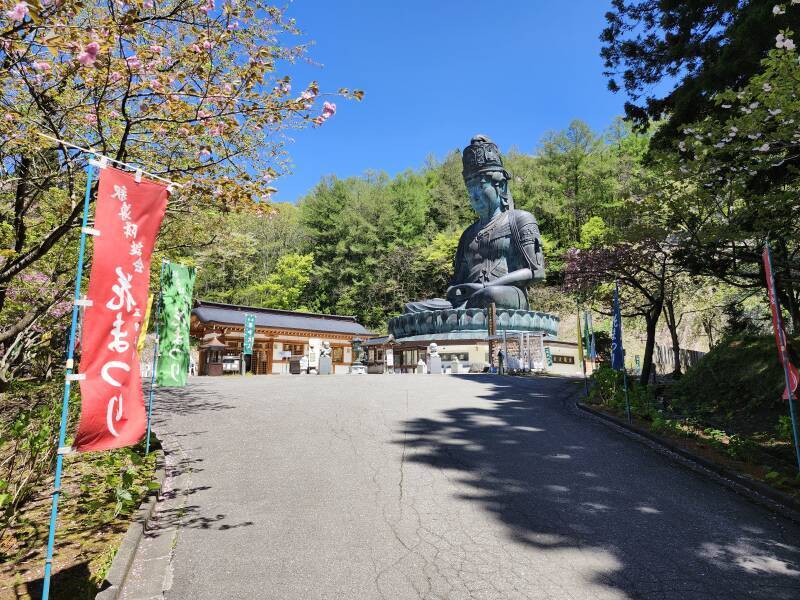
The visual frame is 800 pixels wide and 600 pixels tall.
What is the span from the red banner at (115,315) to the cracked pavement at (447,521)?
3.26 feet

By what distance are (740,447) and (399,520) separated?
451 cm

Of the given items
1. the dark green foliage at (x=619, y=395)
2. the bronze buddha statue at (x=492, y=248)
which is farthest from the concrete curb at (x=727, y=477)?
the bronze buddha statue at (x=492, y=248)

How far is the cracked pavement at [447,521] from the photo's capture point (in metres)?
2.96

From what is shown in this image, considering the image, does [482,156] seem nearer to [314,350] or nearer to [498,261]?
[498,261]

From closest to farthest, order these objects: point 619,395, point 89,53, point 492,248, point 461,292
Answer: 1. point 89,53
2. point 619,395
3. point 492,248
4. point 461,292

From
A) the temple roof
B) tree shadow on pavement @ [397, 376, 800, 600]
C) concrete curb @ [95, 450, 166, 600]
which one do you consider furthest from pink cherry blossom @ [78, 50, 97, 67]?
the temple roof

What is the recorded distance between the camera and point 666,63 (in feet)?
28.3

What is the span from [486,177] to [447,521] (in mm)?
21082

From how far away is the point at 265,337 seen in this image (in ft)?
83.4

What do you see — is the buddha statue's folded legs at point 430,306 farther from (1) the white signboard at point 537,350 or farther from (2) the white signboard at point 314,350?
(2) the white signboard at point 314,350

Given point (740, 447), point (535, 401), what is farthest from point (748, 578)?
point (535, 401)

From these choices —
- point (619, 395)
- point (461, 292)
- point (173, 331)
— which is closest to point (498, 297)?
point (461, 292)

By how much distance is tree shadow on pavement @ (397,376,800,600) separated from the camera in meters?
3.05

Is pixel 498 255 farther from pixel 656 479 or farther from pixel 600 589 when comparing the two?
pixel 600 589
